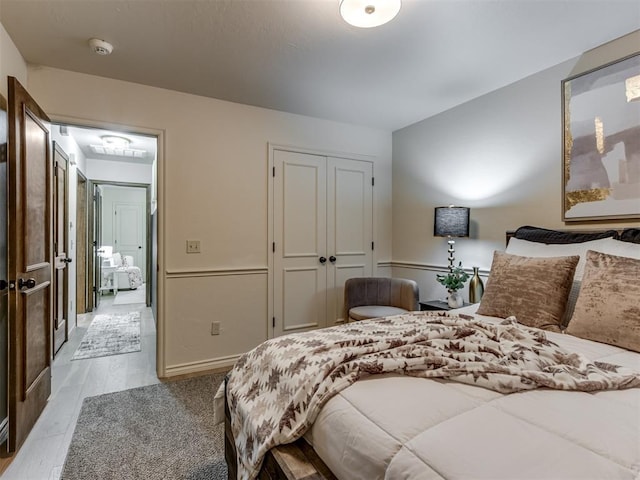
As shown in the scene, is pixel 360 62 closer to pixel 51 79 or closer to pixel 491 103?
pixel 491 103

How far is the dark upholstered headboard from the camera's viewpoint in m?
1.88

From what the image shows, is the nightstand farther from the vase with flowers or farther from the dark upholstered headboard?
the dark upholstered headboard

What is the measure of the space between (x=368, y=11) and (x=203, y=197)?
1.98m

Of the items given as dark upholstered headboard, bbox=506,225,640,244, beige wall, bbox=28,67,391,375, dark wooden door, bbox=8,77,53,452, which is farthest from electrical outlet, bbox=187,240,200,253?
dark upholstered headboard, bbox=506,225,640,244

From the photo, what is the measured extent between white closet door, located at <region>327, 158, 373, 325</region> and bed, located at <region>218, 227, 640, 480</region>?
1.94 meters

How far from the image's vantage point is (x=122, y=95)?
273cm

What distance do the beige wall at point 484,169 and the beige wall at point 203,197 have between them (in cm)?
136

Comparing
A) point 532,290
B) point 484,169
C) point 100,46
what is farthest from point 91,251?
point 532,290

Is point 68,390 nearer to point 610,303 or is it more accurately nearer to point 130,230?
point 610,303

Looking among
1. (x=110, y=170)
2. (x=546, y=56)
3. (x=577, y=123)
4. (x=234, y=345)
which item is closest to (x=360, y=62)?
(x=546, y=56)

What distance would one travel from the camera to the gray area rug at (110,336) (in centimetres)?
348

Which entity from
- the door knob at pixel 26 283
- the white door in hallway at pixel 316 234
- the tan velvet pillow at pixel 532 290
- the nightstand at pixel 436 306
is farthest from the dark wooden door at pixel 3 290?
the nightstand at pixel 436 306

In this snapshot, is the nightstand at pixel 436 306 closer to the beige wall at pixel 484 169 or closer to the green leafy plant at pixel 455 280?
the green leafy plant at pixel 455 280

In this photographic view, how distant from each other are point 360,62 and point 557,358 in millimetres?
2155
